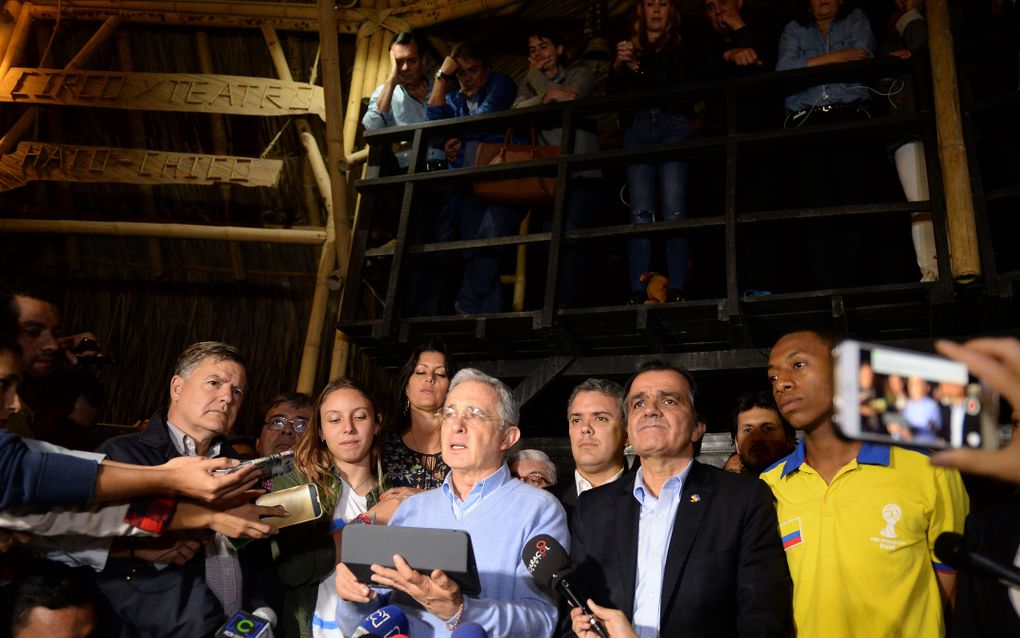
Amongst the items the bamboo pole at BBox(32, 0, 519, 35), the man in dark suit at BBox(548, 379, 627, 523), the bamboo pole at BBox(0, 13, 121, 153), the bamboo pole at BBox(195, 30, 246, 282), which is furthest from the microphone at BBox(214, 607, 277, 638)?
the bamboo pole at BBox(0, 13, 121, 153)

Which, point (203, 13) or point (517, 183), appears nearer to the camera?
point (517, 183)

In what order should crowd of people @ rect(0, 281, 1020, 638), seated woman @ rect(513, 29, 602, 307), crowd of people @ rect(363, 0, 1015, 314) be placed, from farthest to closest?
1. seated woman @ rect(513, 29, 602, 307)
2. crowd of people @ rect(363, 0, 1015, 314)
3. crowd of people @ rect(0, 281, 1020, 638)

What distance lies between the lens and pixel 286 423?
464cm

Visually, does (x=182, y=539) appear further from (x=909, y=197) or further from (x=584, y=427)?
(x=909, y=197)

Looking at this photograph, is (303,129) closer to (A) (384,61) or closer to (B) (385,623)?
(A) (384,61)

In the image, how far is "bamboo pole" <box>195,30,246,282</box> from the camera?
8440 mm

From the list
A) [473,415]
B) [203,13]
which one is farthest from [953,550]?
[203,13]

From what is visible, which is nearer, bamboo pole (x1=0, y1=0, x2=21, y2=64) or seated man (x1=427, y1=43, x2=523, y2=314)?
seated man (x1=427, y1=43, x2=523, y2=314)

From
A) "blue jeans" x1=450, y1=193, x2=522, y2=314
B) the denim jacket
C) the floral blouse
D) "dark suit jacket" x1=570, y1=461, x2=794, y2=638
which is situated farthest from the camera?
"blue jeans" x1=450, y1=193, x2=522, y2=314

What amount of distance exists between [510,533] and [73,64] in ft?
21.6

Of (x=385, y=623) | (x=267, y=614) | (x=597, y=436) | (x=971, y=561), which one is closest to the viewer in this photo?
(x=971, y=561)

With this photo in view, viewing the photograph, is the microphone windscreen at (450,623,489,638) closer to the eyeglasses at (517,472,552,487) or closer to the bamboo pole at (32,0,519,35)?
the eyeglasses at (517,472,552,487)

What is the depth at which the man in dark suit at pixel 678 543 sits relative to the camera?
2.91m

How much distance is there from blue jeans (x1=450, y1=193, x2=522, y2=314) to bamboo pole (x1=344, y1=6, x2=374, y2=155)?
157cm
